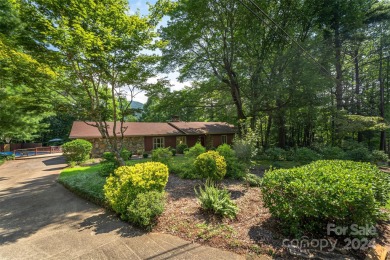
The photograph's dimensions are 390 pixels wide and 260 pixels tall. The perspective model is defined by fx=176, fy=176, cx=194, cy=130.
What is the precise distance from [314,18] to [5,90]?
23937mm

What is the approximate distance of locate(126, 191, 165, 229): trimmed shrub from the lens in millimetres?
4242

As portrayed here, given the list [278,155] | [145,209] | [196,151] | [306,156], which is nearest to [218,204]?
[145,209]

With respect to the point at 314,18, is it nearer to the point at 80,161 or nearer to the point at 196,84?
the point at 196,84

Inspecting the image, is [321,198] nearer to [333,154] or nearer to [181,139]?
[333,154]

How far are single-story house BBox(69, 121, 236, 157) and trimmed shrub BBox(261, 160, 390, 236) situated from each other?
50.6 ft

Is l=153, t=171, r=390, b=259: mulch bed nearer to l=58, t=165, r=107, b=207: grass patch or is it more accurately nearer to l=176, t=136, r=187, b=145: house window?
l=58, t=165, r=107, b=207: grass patch

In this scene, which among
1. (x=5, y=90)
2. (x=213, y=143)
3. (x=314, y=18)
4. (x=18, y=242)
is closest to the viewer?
(x=18, y=242)

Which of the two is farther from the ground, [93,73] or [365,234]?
[93,73]

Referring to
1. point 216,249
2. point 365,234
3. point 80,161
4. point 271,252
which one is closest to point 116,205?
point 216,249

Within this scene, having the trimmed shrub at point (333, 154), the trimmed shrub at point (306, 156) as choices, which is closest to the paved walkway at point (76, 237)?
the trimmed shrub at point (306, 156)

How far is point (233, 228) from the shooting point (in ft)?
13.3

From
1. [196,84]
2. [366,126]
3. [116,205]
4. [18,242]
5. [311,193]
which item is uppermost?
[196,84]

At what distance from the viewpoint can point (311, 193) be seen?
11.2 feet

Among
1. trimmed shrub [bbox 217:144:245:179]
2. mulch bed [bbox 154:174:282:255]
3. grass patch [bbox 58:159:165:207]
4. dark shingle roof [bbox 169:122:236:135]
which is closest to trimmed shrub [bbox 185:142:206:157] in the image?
trimmed shrub [bbox 217:144:245:179]
